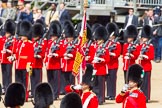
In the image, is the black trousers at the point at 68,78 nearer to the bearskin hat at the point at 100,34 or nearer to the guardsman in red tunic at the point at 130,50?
the bearskin hat at the point at 100,34

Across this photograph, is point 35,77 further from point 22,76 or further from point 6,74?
point 6,74

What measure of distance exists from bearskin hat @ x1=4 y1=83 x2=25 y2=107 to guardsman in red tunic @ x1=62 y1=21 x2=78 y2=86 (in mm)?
6398

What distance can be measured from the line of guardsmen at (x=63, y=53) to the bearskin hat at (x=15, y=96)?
18.6ft

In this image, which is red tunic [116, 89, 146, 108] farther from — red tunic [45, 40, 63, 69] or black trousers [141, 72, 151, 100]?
red tunic [45, 40, 63, 69]

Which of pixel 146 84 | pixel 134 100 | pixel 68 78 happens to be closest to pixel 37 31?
pixel 68 78

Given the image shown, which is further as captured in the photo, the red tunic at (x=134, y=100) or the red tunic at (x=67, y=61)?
the red tunic at (x=67, y=61)

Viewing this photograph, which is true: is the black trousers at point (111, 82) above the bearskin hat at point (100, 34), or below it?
below

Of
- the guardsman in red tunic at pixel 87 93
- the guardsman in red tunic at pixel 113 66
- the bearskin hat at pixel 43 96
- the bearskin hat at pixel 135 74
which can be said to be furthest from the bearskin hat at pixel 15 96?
the guardsman in red tunic at pixel 113 66

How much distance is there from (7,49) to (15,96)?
6896 mm

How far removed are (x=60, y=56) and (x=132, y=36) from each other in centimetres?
170

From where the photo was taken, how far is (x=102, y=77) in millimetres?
16172

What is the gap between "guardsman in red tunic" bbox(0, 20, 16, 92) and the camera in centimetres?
1670

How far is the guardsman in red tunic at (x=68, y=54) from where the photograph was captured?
16500 mm

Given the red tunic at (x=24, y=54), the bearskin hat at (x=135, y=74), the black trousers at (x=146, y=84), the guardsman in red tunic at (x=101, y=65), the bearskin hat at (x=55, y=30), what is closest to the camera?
the bearskin hat at (x=135, y=74)
